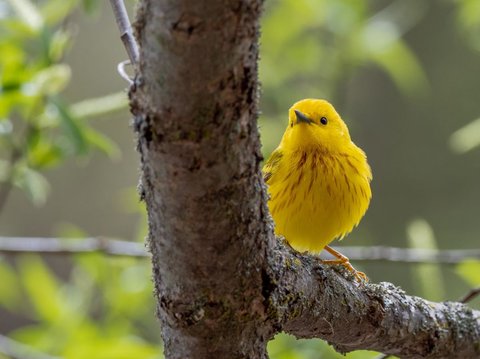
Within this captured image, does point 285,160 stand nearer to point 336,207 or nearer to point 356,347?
point 336,207

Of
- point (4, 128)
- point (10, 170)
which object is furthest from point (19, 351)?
point (4, 128)

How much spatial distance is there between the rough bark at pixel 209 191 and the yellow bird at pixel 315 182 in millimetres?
816

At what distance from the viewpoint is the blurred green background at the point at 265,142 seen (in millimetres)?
2131

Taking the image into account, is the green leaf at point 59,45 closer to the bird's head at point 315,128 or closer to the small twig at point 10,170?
the small twig at point 10,170

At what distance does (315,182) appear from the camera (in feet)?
6.95

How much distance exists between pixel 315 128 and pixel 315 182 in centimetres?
21

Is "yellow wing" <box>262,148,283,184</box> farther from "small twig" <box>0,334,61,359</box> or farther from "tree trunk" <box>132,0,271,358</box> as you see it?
"tree trunk" <box>132,0,271,358</box>

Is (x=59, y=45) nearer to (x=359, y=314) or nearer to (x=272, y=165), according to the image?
(x=272, y=165)

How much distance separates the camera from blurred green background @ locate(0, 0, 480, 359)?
213 cm

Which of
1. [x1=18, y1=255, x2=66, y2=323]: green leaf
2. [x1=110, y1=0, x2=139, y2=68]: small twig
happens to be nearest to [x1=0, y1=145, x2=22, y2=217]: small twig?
[x1=18, y1=255, x2=66, y2=323]: green leaf

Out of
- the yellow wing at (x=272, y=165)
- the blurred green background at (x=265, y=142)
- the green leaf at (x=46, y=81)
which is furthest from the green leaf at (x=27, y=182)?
the yellow wing at (x=272, y=165)

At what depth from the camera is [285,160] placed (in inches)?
87.7

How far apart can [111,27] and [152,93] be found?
471 cm

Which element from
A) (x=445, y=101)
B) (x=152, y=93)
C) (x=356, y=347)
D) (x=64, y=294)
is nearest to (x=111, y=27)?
(x=445, y=101)
